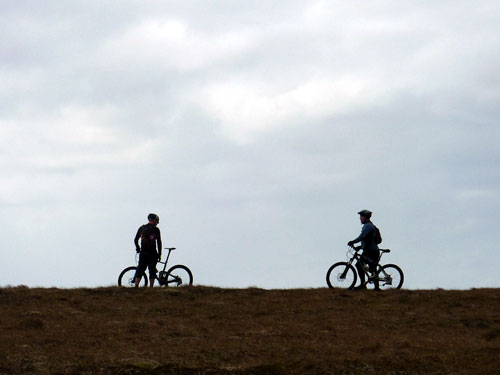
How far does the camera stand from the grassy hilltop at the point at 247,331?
16250 mm

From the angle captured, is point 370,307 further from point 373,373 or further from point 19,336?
point 19,336

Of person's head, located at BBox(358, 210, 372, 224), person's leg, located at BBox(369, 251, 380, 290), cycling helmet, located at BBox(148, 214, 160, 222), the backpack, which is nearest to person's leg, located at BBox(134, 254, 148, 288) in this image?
cycling helmet, located at BBox(148, 214, 160, 222)

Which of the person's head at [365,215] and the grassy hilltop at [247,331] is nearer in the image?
the grassy hilltop at [247,331]

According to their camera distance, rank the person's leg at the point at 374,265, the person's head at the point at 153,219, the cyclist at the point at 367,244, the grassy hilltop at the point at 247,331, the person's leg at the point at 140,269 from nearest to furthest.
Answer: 1. the grassy hilltop at the point at 247,331
2. the cyclist at the point at 367,244
3. the person's leg at the point at 374,265
4. the person's leg at the point at 140,269
5. the person's head at the point at 153,219

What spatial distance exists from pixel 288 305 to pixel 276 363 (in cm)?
687

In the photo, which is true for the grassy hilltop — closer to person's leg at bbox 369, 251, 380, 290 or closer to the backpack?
person's leg at bbox 369, 251, 380, 290

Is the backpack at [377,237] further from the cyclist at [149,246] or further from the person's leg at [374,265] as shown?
the cyclist at [149,246]

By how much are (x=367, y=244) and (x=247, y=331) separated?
25.3ft

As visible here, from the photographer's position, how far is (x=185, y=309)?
2255cm

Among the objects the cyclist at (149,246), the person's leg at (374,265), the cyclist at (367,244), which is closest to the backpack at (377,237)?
the cyclist at (367,244)

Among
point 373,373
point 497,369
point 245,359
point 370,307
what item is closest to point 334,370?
point 373,373

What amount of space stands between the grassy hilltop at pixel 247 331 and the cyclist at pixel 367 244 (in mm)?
1147

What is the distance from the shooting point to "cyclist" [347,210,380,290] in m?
25.6

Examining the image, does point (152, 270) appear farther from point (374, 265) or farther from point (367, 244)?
point (374, 265)
